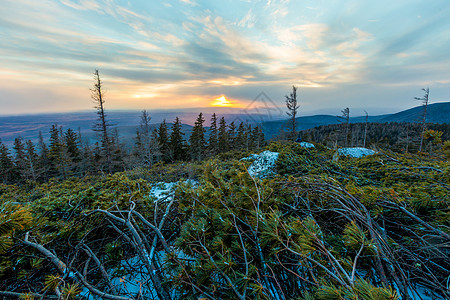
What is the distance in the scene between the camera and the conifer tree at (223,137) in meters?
34.8

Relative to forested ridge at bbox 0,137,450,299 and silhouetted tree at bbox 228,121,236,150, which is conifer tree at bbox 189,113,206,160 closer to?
silhouetted tree at bbox 228,121,236,150

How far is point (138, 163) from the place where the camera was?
2206 cm

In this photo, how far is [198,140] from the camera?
31.5 metres

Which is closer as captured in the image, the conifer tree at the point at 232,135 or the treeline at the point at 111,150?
the treeline at the point at 111,150

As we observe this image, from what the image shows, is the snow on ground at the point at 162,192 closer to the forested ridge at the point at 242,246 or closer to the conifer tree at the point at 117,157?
the forested ridge at the point at 242,246

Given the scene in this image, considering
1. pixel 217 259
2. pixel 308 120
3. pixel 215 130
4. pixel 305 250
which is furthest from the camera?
pixel 308 120

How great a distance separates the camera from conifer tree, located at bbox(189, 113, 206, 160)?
102 feet

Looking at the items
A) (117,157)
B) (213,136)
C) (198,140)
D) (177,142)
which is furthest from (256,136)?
(117,157)

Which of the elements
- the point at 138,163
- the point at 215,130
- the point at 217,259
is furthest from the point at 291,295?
the point at 215,130

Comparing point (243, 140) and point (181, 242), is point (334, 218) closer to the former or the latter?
point (181, 242)

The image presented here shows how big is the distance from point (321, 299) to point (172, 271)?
83 centimetres

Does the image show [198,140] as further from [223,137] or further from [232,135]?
[232,135]

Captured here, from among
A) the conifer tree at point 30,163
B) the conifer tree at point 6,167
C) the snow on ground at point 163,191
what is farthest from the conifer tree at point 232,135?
the conifer tree at point 6,167

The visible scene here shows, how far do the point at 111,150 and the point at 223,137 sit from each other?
19272mm
